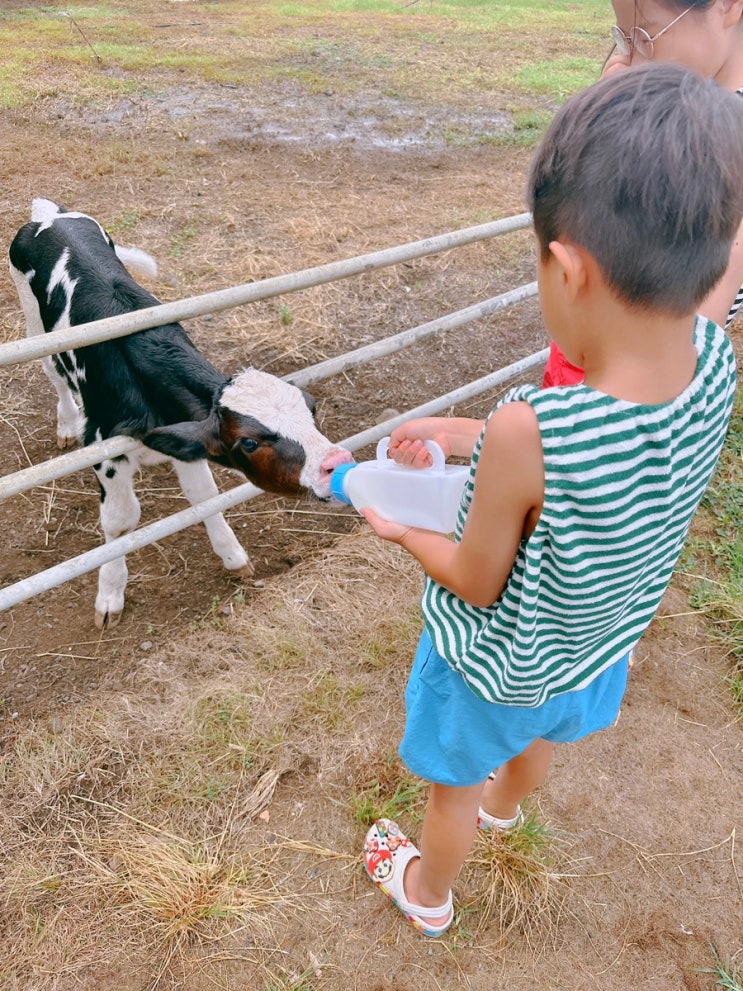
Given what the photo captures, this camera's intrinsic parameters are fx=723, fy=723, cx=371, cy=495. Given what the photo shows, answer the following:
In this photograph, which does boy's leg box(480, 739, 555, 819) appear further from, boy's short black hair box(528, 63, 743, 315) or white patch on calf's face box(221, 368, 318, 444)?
white patch on calf's face box(221, 368, 318, 444)

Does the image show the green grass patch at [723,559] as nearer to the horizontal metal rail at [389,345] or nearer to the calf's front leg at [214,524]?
the horizontal metal rail at [389,345]

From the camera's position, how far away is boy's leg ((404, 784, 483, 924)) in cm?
165

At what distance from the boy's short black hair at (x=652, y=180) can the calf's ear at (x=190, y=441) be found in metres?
2.00

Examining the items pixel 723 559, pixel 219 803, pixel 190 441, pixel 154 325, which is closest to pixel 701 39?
pixel 154 325

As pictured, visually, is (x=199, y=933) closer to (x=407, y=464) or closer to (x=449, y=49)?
(x=407, y=464)

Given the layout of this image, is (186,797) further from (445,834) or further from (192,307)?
(192,307)

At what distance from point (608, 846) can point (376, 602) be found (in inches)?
51.3

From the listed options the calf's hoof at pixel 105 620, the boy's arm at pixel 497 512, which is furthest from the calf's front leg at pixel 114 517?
the boy's arm at pixel 497 512

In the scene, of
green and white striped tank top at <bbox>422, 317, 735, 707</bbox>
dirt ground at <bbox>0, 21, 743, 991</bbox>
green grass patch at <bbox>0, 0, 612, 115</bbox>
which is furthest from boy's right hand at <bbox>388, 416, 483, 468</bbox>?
green grass patch at <bbox>0, 0, 612, 115</bbox>

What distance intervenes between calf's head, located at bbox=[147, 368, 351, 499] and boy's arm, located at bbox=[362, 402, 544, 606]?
1341 millimetres

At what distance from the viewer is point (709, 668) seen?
114 inches

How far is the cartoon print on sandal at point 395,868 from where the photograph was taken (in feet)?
6.67

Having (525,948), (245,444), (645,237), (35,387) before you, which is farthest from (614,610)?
(35,387)

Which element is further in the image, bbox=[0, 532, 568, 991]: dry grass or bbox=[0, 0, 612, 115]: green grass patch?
bbox=[0, 0, 612, 115]: green grass patch
